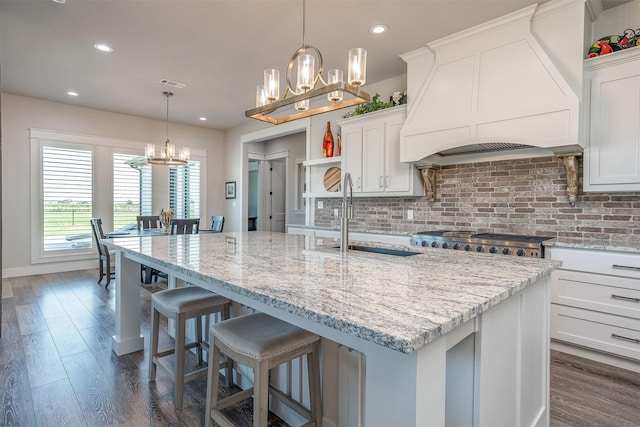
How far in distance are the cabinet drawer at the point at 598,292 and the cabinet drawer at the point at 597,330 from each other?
0.05 meters

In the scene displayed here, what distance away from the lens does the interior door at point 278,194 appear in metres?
7.82

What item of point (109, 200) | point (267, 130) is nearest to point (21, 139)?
point (109, 200)

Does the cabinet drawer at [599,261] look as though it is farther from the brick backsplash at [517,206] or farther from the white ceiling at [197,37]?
the white ceiling at [197,37]

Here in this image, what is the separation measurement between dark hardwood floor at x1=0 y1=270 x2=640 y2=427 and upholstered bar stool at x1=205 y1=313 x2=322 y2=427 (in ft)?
1.23

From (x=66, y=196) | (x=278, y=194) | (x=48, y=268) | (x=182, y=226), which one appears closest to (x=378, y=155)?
(x=182, y=226)

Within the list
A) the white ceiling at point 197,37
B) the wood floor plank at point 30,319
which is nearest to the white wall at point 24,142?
the white ceiling at point 197,37

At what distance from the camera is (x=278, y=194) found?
7.88 metres

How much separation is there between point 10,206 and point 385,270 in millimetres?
6015

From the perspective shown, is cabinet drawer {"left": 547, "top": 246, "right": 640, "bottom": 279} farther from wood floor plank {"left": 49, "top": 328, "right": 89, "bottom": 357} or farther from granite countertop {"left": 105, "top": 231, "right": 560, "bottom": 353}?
wood floor plank {"left": 49, "top": 328, "right": 89, "bottom": 357}

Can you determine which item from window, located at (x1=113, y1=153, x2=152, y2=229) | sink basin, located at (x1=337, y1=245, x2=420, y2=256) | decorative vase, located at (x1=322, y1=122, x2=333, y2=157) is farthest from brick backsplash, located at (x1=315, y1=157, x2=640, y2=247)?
window, located at (x1=113, y1=153, x2=152, y2=229)

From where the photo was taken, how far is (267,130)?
597cm

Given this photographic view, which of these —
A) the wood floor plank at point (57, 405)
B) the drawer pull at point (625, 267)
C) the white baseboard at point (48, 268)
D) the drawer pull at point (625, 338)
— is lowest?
the wood floor plank at point (57, 405)

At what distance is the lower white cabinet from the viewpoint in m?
2.30

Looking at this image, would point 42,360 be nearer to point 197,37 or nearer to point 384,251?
point 384,251
